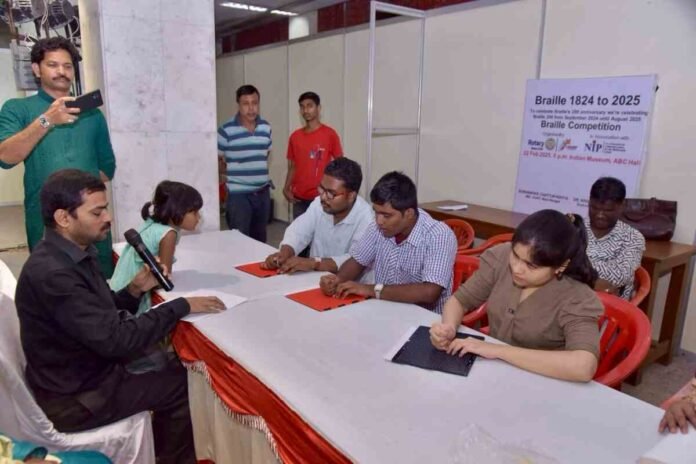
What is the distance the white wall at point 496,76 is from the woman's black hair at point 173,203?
2.67m

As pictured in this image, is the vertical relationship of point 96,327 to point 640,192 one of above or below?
below

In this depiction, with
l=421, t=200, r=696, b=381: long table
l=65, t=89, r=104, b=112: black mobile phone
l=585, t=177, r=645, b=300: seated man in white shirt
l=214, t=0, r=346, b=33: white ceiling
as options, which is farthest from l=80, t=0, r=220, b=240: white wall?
l=214, t=0, r=346, b=33: white ceiling

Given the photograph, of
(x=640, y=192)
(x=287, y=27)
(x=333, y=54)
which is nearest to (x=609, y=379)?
(x=640, y=192)

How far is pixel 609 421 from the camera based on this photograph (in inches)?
43.6

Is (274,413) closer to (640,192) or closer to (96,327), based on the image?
(96,327)

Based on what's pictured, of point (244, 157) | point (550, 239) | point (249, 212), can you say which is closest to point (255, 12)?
point (244, 157)

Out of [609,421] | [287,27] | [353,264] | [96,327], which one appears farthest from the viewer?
[287,27]

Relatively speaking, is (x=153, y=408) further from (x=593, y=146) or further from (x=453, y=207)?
(x=593, y=146)

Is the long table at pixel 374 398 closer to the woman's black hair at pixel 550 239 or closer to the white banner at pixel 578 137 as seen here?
the woman's black hair at pixel 550 239

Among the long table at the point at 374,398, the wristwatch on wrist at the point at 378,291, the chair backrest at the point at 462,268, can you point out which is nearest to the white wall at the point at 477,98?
the chair backrest at the point at 462,268

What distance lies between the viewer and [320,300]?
185cm

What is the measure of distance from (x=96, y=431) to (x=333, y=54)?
4852mm

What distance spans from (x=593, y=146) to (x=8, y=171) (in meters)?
7.84

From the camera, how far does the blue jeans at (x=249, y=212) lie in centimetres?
344
